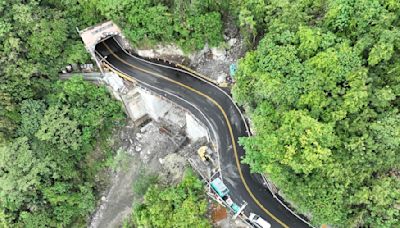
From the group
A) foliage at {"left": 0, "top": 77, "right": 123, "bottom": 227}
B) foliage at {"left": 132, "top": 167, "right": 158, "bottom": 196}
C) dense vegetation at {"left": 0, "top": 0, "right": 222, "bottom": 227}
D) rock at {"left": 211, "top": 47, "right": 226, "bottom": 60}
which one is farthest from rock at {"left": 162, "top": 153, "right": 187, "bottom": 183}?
rock at {"left": 211, "top": 47, "right": 226, "bottom": 60}

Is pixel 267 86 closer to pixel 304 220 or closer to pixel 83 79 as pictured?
pixel 304 220

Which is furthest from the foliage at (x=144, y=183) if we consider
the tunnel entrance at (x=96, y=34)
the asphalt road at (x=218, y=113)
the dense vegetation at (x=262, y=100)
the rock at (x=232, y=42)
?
the rock at (x=232, y=42)

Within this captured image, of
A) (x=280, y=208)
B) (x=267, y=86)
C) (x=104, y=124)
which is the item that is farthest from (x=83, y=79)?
(x=280, y=208)

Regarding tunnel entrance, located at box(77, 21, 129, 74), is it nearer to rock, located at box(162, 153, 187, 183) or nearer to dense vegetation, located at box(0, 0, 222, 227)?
dense vegetation, located at box(0, 0, 222, 227)

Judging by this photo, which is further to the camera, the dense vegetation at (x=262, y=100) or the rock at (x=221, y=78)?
the rock at (x=221, y=78)

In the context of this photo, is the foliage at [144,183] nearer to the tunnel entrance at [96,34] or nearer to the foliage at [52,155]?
the foliage at [52,155]
